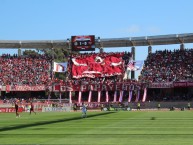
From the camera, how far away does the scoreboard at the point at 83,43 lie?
84.5 meters

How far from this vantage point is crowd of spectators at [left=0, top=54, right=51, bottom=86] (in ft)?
264

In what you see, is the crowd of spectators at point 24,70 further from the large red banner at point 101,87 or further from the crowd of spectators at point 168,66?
the crowd of spectators at point 168,66

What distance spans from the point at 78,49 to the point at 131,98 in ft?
57.3

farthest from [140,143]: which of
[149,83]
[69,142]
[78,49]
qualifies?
[78,49]

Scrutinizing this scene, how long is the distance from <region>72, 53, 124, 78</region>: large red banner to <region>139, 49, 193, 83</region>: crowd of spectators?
580 centimetres

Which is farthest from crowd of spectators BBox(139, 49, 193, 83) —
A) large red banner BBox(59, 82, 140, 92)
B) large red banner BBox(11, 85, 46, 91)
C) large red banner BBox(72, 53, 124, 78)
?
large red banner BBox(11, 85, 46, 91)

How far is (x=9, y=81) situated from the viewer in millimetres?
79875

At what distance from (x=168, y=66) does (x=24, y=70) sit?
97.8ft

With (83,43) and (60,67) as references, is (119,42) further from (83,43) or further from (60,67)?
(60,67)

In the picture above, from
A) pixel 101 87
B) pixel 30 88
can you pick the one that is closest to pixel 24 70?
pixel 30 88

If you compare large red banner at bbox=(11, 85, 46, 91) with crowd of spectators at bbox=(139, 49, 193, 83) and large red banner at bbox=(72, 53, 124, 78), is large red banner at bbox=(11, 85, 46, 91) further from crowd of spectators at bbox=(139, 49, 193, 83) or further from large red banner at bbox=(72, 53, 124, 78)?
crowd of spectators at bbox=(139, 49, 193, 83)

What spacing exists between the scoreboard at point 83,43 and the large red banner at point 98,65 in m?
1.89

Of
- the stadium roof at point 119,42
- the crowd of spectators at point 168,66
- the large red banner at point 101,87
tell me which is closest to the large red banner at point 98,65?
the stadium roof at point 119,42

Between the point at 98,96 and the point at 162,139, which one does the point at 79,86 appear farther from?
the point at 162,139
